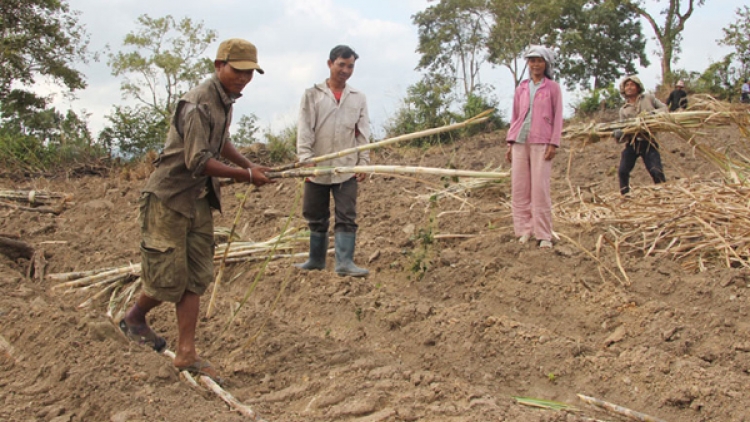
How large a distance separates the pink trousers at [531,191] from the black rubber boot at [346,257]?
141 centimetres

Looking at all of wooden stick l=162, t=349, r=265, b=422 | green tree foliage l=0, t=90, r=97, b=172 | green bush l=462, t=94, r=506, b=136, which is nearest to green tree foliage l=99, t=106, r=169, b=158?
green tree foliage l=0, t=90, r=97, b=172

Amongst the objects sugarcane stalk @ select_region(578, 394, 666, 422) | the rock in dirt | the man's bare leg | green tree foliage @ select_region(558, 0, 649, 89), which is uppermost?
green tree foliage @ select_region(558, 0, 649, 89)

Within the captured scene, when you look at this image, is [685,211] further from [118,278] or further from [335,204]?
[118,278]

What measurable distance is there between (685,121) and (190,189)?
14.2ft

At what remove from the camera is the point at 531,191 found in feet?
17.7

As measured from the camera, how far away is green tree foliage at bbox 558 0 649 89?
23672 millimetres

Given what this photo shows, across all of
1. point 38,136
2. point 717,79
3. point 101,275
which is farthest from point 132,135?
point 717,79

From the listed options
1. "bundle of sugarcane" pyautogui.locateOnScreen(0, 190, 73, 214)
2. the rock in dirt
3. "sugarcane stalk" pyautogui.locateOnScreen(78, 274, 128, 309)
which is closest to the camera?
the rock in dirt

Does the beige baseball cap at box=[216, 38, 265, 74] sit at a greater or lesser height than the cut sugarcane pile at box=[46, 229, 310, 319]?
greater

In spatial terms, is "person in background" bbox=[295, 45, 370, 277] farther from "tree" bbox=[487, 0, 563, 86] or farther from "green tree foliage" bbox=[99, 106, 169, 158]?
"tree" bbox=[487, 0, 563, 86]

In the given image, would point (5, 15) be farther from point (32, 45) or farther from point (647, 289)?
point (647, 289)

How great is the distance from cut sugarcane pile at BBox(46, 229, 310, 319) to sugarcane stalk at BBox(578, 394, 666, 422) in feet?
6.33

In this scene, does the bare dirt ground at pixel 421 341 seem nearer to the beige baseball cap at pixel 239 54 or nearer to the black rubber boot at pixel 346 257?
the black rubber boot at pixel 346 257

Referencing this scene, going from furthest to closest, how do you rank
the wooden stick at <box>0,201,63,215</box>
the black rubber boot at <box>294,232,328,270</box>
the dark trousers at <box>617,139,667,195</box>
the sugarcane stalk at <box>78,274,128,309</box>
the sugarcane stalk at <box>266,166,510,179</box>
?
1. the wooden stick at <box>0,201,63,215</box>
2. the dark trousers at <box>617,139,667,195</box>
3. the black rubber boot at <box>294,232,328,270</box>
4. the sugarcane stalk at <box>78,274,128,309</box>
5. the sugarcane stalk at <box>266,166,510,179</box>
